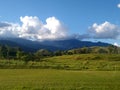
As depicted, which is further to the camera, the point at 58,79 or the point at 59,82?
the point at 58,79

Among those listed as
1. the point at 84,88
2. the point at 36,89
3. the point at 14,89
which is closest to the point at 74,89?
the point at 84,88

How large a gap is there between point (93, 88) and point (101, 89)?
1.03m

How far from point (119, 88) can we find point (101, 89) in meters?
2.14

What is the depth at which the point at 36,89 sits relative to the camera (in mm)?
31141

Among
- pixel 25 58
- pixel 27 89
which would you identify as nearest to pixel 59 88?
pixel 27 89

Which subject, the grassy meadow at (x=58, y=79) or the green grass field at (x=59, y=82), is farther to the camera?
the grassy meadow at (x=58, y=79)

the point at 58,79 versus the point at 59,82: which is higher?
the point at 58,79

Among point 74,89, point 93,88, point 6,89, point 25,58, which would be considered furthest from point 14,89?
point 25,58

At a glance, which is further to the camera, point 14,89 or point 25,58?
point 25,58

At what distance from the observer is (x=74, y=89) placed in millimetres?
31062

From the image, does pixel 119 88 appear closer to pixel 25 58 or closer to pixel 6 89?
pixel 6 89

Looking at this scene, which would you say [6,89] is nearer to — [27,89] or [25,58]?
[27,89]

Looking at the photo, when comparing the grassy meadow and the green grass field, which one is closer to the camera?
the green grass field

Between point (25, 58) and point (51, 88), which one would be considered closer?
point (51, 88)
